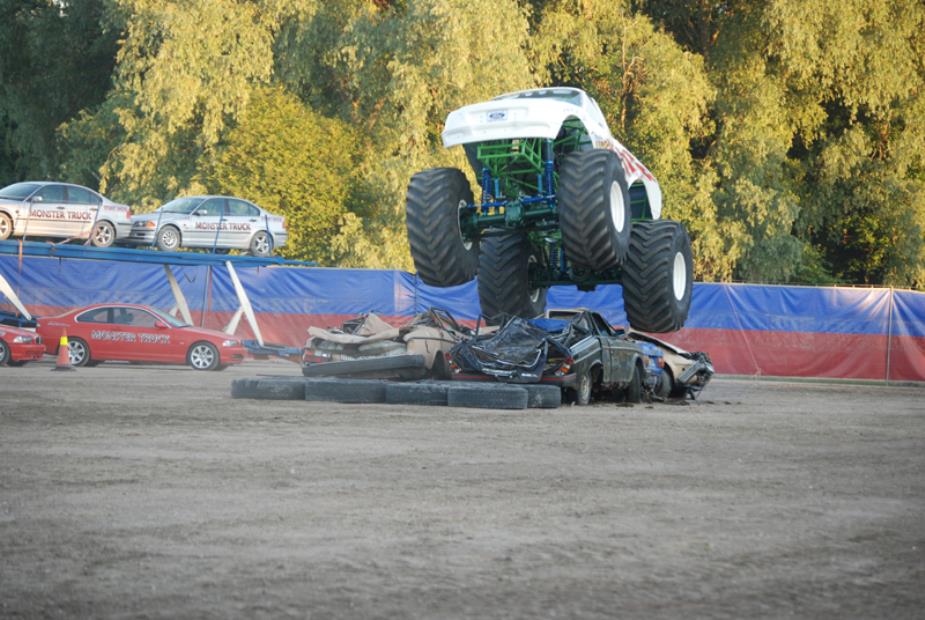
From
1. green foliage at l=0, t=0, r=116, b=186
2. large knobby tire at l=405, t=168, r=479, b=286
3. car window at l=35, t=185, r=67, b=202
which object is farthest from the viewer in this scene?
green foliage at l=0, t=0, r=116, b=186

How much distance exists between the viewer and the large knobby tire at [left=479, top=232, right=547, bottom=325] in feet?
62.4

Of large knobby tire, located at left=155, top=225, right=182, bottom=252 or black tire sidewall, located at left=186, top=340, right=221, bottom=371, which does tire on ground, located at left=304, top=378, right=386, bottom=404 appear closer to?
black tire sidewall, located at left=186, top=340, right=221, bottom=371

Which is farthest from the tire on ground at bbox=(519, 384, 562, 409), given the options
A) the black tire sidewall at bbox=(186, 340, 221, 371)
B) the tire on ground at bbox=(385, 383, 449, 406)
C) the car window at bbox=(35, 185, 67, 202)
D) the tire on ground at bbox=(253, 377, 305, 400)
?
the car window at bbox=(35, 185, 67, 202)

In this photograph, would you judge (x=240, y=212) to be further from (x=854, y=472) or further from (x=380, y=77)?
(x=854, y=472)

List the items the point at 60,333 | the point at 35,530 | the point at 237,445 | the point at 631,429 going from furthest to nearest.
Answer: the point at 60,333 < the point at 631,429 < the point at 237,445 < the point at 35,530

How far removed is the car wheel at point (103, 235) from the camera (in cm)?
2827

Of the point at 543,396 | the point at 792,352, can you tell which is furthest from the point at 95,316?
the point at 792,352

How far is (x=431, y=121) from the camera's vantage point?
116 feet

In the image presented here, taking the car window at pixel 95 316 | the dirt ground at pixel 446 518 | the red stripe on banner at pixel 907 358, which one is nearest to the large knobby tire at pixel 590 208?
the dirt ground at pixel 446 518

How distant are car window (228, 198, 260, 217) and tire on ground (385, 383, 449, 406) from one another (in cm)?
1448

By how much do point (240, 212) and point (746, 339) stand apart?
12668 mm

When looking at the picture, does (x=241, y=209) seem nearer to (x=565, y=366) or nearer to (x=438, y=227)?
(x=438, y=227)

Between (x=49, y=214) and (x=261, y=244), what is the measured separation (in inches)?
205

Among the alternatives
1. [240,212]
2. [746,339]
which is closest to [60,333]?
[240,212]
